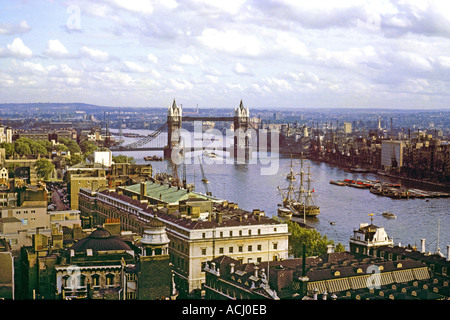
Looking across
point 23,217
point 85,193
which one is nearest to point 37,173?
point 85,193

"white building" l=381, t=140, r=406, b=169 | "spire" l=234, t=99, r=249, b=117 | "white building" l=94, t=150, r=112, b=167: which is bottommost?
"white building" l=381, t=140, r=406, b=169

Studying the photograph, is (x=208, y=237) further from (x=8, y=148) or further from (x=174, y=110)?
(x=174, y=110)

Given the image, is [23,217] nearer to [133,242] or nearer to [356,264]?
[133,242]

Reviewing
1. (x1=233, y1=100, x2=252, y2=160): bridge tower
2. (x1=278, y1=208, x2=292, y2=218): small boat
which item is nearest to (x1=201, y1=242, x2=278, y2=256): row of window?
(x1=278, y1=208, x2=292, y2=218): small boat

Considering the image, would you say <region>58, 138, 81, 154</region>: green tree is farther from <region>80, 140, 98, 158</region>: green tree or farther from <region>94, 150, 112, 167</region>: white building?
<region>94, 150, 112, 167</region>: white building

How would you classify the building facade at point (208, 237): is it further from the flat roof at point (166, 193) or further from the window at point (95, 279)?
the window at point (95, 279)

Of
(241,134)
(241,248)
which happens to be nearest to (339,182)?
(241,248)

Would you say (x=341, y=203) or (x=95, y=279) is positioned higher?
(x=95, y=279)
